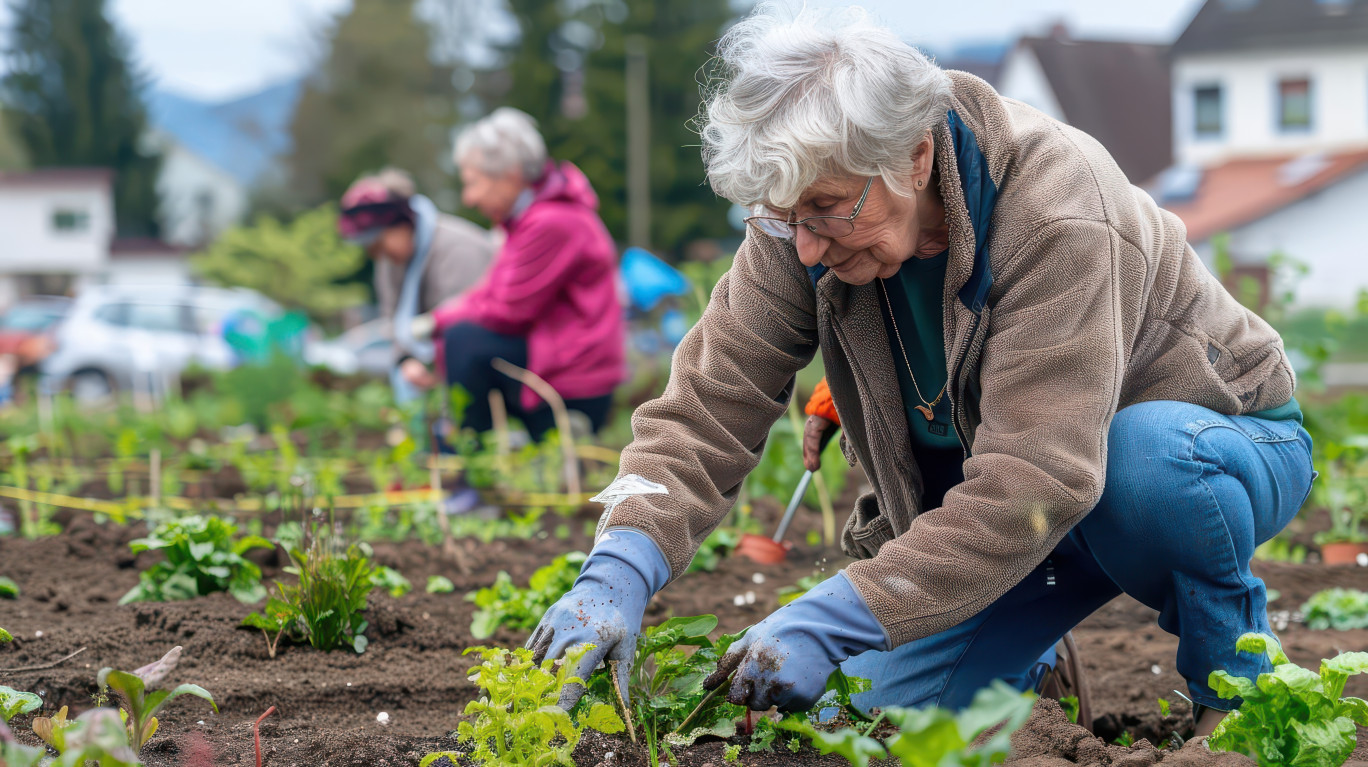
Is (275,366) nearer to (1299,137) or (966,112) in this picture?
(966,112)

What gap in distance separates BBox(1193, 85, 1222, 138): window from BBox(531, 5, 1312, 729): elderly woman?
24944 mm

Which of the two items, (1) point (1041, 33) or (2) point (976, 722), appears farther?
(1) point (1041, 33)

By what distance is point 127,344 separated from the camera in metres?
12.9

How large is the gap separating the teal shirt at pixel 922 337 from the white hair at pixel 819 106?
19cm

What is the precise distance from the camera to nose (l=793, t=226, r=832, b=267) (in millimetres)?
1582

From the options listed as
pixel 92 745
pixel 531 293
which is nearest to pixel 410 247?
pixel 531 293

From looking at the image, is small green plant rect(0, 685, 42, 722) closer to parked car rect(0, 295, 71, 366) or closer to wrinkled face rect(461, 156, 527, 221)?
wrinkled face rect(461, 156, 527, 221)

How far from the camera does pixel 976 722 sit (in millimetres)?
923

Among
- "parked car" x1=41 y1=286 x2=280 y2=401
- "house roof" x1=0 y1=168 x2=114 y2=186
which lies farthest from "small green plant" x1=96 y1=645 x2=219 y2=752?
"house roof" x1=0 y1=168 x2=114 y2=186

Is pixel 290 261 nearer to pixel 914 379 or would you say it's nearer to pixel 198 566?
pixel 198 566

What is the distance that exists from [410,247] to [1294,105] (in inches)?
938

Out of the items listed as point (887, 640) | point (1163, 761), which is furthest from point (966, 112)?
point (1163, 761)

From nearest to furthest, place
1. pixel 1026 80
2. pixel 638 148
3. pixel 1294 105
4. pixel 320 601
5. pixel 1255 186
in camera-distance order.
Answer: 1. pixel 320 601
2. pixel 1255 186
3. pixel 1294 105
4. pixel 638 148
5. pixel 1026 80

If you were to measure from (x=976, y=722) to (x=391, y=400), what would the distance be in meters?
5.00
